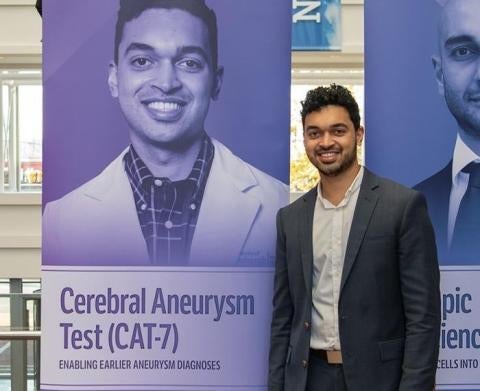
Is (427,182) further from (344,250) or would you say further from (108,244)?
(108,244)

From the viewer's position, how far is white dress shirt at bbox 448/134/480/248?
2.79 meters

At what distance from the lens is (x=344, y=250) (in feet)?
7.70

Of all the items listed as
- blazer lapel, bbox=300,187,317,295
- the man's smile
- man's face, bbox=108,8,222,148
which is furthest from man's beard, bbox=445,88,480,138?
the man's smile

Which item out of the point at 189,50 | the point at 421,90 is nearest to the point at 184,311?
the point at 189,50

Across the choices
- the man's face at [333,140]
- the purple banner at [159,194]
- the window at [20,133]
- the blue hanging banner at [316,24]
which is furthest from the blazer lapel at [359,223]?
the window at [20,133]

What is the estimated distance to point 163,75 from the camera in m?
2.78

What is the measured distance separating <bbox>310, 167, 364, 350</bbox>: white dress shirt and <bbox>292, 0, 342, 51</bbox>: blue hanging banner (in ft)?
7.21

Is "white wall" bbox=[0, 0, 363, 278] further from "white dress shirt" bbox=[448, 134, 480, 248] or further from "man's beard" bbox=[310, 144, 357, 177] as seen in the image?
"man's beard" bbox=[310, 144, 357, 177]

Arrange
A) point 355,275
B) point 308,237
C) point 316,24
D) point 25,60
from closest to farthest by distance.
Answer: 1. point 355,275
2. point 308,237
3. point 316,24
4. point 25,60

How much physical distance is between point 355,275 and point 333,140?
1.36ft

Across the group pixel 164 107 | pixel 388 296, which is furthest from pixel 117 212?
pixel 388 296

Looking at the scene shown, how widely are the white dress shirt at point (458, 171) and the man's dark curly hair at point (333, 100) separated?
23.1 inches

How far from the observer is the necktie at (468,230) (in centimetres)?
279

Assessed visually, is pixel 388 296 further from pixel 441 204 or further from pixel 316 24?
pixel 316 24
